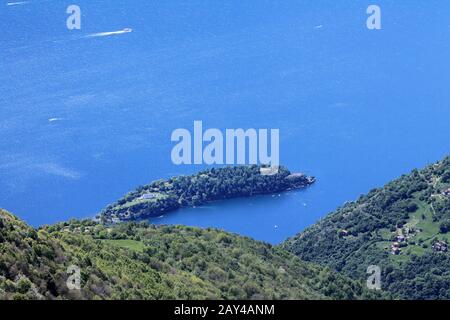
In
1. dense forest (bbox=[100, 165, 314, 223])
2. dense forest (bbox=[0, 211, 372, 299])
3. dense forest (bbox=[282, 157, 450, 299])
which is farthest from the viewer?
dense forest (bbox=[100, 165, 314, 223])

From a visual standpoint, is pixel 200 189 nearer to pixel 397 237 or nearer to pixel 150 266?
pixel 397 237

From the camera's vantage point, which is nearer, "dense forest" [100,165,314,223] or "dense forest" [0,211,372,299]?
"dense forest" [0,211,372,299]

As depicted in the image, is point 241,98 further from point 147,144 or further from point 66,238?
point 66,238

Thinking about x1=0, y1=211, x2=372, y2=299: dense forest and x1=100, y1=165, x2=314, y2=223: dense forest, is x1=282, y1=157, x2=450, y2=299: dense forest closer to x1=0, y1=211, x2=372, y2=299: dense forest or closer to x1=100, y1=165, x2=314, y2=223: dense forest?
x1=0, y1=211, x2=372, y2=299: dense forest

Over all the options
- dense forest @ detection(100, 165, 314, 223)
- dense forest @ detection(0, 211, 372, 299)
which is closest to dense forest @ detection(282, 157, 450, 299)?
dense forest @ detection(0, 211, 372, 299)

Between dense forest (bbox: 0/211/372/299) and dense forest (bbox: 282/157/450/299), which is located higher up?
dense forest (bbox: 0/211/372/299)

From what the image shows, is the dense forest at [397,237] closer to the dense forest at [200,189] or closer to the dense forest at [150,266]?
the dense forest at [150,266]

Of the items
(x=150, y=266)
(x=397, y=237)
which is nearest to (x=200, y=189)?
(x=397, y=237)
